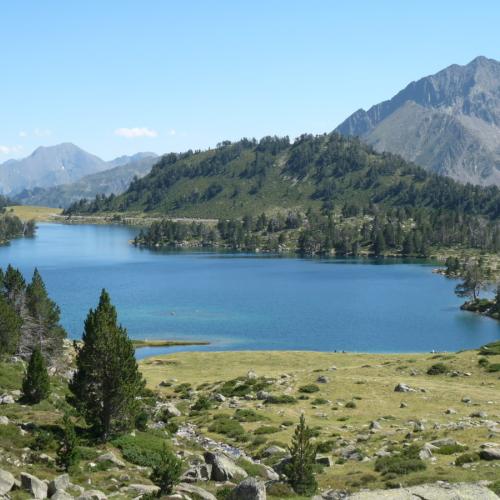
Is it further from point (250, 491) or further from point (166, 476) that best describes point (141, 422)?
point (250, 491)

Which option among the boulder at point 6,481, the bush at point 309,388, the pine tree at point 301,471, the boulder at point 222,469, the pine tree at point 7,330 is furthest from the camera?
the bush at point 309,388

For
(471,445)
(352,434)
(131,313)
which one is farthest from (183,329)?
(471,445)

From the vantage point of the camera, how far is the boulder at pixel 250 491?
31.8 m

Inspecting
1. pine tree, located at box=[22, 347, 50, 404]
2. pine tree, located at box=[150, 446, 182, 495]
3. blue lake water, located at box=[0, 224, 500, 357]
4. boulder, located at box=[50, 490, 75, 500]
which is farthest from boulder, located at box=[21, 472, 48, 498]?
blue lake water, located at box=[0, 224, 500, 357]

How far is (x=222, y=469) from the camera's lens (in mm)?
40781

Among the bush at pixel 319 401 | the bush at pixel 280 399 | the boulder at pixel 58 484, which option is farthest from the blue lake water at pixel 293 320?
the boulder at pixel 58 484

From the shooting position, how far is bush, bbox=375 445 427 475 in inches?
1652

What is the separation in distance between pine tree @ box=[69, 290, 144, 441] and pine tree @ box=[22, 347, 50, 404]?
5.03m

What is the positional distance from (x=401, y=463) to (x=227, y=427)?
2241 centimetres

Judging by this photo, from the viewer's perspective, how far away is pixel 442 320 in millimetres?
163625

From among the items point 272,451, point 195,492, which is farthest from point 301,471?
point 272,451

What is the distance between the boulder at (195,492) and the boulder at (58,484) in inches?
226

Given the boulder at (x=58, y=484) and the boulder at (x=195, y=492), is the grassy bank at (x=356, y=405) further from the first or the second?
the boulder at (x=58, y=484)

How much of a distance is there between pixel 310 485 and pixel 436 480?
7.30 m
